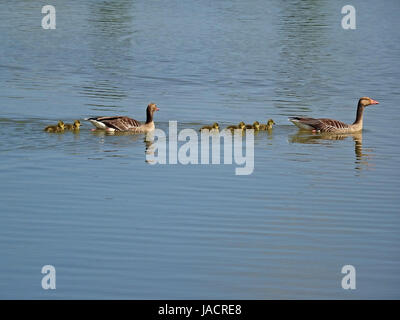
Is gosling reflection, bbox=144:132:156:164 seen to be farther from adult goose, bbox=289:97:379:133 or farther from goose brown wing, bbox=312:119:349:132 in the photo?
goose brown wing, bbox=312:119:349:132

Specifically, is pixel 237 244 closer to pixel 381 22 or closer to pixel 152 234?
pixel 152 234

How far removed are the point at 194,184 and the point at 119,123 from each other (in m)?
5.69

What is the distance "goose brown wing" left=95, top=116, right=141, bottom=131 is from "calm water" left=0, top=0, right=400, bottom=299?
30 cm

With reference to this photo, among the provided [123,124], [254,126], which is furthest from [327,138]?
[123,124]

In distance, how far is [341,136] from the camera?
80.9ft

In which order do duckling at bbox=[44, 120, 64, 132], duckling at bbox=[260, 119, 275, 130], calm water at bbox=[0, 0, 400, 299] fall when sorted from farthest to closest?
1. duckling at bbox=[260, 119, 275, 130]
2. duckling at bbox=[44, 120, 64, 132]
3. calm water at bbox=[0, 0, 400, 299]

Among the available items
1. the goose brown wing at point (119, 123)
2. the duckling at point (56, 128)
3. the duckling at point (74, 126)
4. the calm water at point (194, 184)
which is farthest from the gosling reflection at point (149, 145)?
the duckling at point (56, 128)

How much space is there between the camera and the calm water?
12.8 metres

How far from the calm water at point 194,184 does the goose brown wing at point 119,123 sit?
11.9 inches

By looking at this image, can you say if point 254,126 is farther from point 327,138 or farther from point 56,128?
point 56,128

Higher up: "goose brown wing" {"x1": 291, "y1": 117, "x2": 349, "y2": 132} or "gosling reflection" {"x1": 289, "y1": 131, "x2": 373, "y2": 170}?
"goose brown wing" {"x1": 291, "y1": 117, "x2": 349, "y2": 132}

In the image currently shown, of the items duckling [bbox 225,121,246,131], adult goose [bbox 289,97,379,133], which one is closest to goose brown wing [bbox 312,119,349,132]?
adult goose [bbox 289,97,379,133]

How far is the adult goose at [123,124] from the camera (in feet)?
75.2

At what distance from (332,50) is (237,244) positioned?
101 feet
